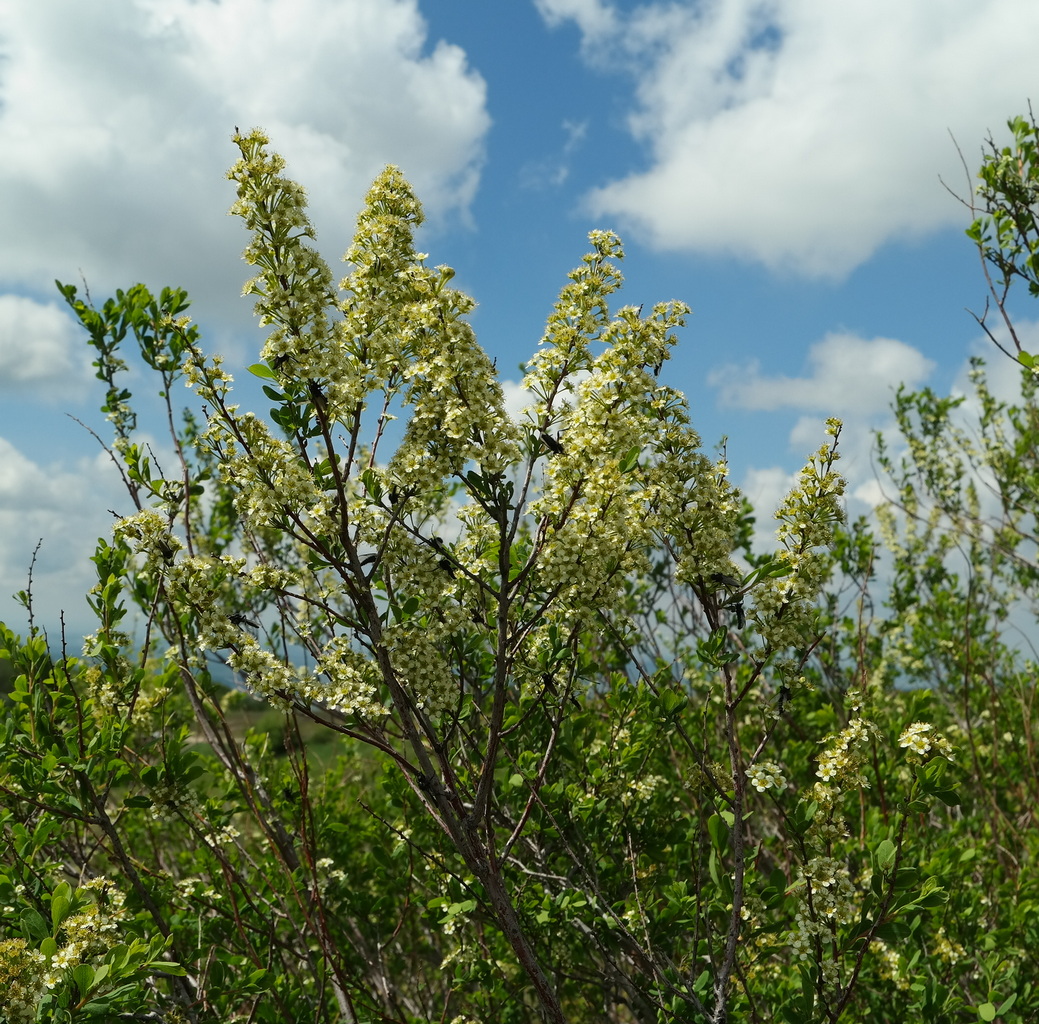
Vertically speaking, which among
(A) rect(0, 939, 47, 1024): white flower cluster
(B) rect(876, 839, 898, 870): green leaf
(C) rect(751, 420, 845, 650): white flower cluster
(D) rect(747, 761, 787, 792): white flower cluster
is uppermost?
(C) rect(751, 420, 845, 650): white flower cluster

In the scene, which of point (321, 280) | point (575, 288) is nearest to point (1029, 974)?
point (575, 288)

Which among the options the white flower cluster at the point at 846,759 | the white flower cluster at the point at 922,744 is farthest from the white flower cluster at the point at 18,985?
the white flower cluster at the point at 922,744

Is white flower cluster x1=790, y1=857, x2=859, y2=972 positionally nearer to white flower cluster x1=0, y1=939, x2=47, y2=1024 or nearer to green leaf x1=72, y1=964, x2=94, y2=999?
green leaf x1=72, y1=964, x2=94, y2=999

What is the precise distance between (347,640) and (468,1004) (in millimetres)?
4036

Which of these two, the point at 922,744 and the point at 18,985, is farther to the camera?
the point at 922,744

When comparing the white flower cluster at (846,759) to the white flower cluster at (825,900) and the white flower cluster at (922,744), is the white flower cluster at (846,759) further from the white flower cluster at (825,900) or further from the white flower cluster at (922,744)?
the white flower cluster at (825,900)

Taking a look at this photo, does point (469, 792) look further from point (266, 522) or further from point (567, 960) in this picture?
point (266, 522)

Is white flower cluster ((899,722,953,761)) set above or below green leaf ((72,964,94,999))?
above

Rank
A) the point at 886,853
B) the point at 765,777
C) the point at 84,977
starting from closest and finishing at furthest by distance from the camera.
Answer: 1. the point at 84,977
2. the point at 886,853
3. the point at 765,777

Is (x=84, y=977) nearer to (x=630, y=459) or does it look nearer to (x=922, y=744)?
(x=630, y=459)

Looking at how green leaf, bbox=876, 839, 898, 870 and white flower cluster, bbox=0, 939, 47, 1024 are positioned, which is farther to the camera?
green leaf, bbox=876, 839, 898, 870

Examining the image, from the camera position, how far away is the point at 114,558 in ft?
12.8

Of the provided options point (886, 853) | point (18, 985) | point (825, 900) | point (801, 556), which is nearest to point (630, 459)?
point (801, 556)

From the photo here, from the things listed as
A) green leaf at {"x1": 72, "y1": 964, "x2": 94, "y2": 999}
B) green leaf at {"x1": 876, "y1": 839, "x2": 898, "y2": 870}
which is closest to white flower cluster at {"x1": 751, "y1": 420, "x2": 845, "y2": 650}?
green leaf at {"x1": 876, "y1": 839, "x2": 898, "y2": 870}
